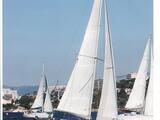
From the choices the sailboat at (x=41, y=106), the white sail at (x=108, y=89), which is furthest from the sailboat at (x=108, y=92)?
the sailboat at (x=41, y=106)

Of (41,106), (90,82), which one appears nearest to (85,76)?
(90,82)

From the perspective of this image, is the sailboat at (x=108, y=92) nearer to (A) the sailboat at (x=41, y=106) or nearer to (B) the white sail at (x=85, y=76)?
(B) the white sail at (x=85, y=76)

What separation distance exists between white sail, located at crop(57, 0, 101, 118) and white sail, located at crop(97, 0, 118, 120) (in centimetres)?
9

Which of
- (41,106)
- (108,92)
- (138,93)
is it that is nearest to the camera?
(108,92)

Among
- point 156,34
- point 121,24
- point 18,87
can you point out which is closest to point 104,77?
point 121,24

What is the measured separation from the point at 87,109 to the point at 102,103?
0.15 m

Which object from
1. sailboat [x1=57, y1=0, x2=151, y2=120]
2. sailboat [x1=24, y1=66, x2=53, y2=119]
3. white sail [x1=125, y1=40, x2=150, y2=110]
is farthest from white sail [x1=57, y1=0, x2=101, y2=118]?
sailboat [x1=24, y1=66, x2=53, y2=119]

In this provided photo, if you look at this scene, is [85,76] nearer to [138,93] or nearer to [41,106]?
[138,93]

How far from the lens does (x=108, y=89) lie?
10.7 ft

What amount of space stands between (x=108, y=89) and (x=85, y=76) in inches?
8.0

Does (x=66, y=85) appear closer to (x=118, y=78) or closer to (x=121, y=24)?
(x=118, y=78)

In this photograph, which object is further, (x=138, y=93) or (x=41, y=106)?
(x=41, y=106)

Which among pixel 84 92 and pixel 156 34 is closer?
pixel 156 34

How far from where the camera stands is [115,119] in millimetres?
3047
